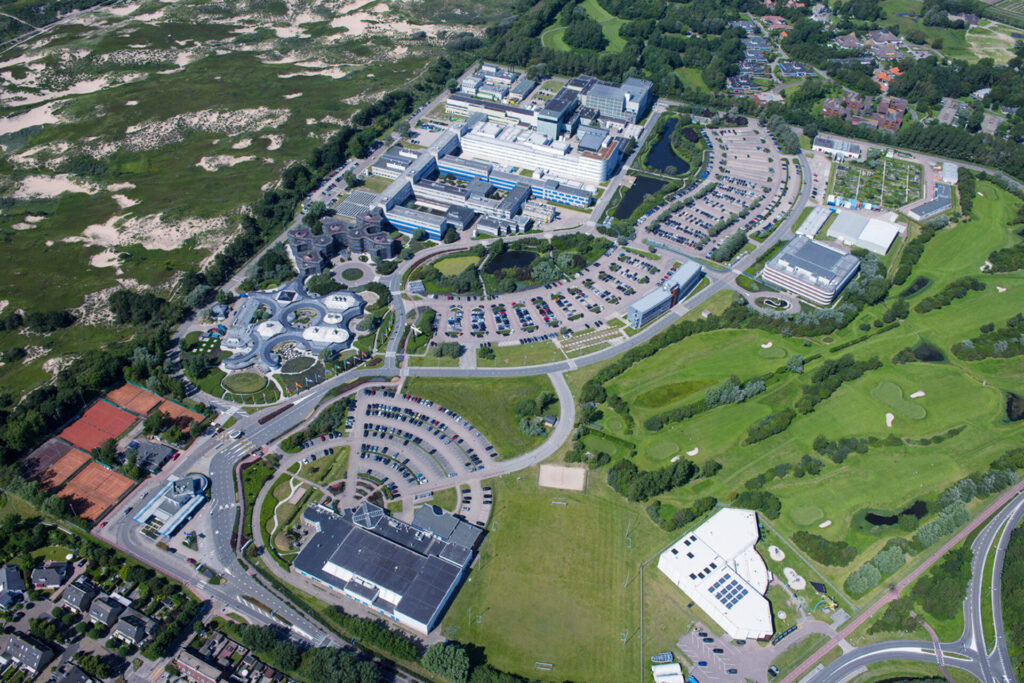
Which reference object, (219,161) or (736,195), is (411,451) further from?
(219,161)


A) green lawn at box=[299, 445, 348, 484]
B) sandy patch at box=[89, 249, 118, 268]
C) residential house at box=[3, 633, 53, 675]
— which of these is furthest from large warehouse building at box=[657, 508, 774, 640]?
sandy patch at box=[89, 249, 118, 268]

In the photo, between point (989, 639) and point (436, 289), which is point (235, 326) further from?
point (989, 639)

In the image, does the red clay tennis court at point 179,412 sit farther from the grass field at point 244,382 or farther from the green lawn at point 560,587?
the green lawn at point 560,587

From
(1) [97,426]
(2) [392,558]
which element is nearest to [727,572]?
(2) [392,558]

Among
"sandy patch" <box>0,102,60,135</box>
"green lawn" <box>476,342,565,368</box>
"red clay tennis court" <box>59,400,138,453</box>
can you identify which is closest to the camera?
"red clay tennis court" <box>59,400,138,453</box>

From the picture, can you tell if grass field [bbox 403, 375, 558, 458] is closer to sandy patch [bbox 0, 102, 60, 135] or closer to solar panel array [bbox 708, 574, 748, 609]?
solar panel array [bbox 708, 574, 748, 609]

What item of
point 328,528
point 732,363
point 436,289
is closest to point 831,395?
point 732,363
